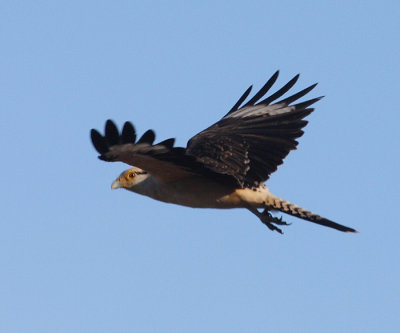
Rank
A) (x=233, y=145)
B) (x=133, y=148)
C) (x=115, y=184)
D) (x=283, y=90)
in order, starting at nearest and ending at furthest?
(x=133, y=148)
(x=233, y=145)
(x=115, y=184)
(x=283, y=90)

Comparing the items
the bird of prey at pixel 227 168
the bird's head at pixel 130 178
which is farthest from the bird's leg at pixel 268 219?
the bird's head at pixel 130 178

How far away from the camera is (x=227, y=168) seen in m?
12.1

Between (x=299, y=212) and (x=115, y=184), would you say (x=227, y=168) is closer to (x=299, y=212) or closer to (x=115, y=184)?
(x=299, y=212)

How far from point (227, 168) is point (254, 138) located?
133 cm

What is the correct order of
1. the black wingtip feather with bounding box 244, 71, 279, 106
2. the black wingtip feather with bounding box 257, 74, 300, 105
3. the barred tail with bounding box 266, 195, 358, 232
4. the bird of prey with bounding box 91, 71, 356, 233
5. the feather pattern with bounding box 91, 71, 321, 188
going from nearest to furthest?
the feather pattern with bounding box 91, 71, 321, 188
the bird of prey with bounding box 91, 71, 356, 233
the barred tail with bounding box 266, 195, 358, 232
the black wingtip feather with bounding box 257, 74, 300, 105
the black wingtip feather with bounding box 244, 71, 279, 106

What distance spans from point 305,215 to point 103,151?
3053 mm

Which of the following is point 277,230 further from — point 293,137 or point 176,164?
point 176,164

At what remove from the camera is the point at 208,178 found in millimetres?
12273

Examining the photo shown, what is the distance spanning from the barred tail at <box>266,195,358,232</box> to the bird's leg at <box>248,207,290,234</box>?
31cm

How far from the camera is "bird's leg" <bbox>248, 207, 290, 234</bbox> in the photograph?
503 inches

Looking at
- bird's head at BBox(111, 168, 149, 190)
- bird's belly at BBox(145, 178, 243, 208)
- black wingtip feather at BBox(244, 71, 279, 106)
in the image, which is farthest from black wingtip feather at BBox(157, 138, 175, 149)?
A: black wingtip feather at BBox(244, 71, 279, 106)

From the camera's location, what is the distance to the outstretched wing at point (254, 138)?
1232 centimetres

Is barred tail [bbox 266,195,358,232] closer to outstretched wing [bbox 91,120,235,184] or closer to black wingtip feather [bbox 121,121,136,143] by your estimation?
outstretched wing [bbox 91,120,235,184]

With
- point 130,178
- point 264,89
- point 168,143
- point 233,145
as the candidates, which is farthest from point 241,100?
point 168,143
